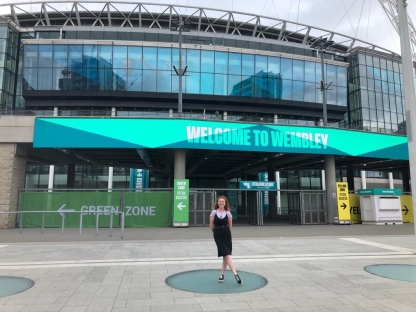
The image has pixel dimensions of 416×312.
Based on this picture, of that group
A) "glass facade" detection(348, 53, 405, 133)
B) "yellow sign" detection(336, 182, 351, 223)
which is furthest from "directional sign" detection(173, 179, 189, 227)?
"glass facade" detection(348, 53, 405, 133)

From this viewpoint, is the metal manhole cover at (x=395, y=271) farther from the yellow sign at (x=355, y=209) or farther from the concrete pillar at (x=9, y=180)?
the concrete pillar at (x=9, y=180)

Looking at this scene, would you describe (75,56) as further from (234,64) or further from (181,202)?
(181,202)

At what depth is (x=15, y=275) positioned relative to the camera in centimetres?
718

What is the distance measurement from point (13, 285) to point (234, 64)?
36.4 m

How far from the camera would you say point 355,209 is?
2297 cm

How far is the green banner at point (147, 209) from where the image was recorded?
18750 millimetres

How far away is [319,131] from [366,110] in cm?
2981

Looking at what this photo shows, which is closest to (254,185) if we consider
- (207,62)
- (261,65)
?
(207,62)

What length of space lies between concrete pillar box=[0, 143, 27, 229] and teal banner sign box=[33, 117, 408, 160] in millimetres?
1729

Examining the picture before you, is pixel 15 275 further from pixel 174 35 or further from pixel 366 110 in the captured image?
pixel 366 110

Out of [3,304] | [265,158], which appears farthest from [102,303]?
[265,158]

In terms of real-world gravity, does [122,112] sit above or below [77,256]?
above

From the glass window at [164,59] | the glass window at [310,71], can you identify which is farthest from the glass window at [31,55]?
the glass window at [310,71]

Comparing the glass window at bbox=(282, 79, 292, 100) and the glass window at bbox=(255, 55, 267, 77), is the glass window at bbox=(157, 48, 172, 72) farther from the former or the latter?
the glass window at bbox=(282, 79, 292, 100)
